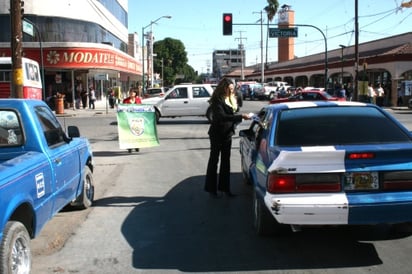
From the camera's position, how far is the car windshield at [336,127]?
18.1 ft

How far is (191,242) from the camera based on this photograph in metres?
5.76

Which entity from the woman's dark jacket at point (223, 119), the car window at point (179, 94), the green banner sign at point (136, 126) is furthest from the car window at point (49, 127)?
the car window at point (179, 94)

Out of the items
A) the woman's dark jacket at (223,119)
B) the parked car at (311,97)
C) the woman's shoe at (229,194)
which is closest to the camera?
the woman's dark jacket at (223,119)

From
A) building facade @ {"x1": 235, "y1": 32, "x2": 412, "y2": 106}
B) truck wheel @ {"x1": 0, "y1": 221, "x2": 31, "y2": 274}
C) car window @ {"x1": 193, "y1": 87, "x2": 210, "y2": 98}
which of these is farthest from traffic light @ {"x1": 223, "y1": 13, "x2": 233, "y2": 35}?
truck wheel @ {"x1": 0, "y1": 221, "x2": 31, "y2": 274}

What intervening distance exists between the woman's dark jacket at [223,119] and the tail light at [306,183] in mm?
2858

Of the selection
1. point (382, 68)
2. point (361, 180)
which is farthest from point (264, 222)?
point (382, 68)

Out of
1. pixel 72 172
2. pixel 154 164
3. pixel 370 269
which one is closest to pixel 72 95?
pixel 154 164

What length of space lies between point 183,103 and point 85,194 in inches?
667

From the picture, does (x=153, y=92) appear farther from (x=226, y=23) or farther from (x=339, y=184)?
(x=339, y=184)

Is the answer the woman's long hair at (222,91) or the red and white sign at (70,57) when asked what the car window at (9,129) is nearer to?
the woman's long hair at (222,91)

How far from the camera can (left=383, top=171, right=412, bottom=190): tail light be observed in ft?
16.2

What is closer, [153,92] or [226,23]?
[226,23]

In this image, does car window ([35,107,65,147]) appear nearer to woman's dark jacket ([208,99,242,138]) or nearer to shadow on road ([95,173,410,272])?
shadow on road ([95,173,410,272])

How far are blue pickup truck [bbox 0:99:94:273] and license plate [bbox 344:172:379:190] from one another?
2.92m
